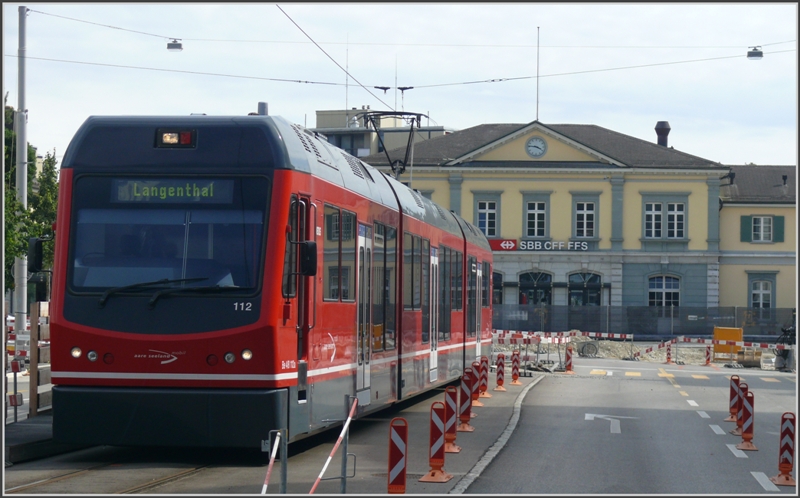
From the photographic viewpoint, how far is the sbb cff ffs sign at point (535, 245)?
6475 cm

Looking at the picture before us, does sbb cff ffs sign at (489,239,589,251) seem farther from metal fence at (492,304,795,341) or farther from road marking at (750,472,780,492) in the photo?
road marking at (750,472,780,492)

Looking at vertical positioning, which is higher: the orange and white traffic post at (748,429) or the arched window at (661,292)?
the arched window at (661,292)

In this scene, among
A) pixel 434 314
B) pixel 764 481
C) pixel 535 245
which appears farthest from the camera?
pixel 535 245

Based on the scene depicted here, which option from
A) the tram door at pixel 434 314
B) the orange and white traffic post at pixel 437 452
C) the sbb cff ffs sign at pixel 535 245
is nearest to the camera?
the orange and white traffic post at pixel 437 452

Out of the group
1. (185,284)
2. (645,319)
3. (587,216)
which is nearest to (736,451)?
(185,284)

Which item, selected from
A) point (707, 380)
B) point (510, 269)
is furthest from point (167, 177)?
point (510, 269)

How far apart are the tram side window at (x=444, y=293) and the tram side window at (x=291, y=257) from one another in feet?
31.0

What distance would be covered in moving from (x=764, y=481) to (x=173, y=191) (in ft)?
23.1

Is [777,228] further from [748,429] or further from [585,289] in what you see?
[748,429]

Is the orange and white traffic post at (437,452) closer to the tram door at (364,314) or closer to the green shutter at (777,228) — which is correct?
the tram door at (364,314)

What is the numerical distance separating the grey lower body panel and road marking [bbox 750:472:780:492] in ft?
16.8

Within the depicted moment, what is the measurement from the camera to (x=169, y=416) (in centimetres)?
1087

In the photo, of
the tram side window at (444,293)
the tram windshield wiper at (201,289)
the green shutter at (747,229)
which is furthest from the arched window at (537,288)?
the tram windshield wiper at (201,289)

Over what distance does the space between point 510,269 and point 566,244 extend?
3.52 meters
